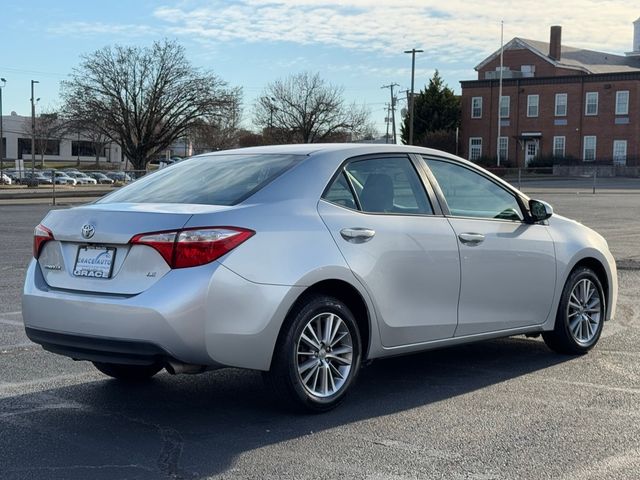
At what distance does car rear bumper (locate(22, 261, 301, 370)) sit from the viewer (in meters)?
4.65

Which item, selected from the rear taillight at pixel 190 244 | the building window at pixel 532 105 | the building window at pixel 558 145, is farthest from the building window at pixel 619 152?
the rear taillight at pixel 190 244

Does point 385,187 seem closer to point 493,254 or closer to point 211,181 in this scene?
point 493,254

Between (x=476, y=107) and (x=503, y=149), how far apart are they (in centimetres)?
443

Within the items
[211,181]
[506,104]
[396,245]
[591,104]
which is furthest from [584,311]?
[506,104]

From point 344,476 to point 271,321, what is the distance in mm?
1060

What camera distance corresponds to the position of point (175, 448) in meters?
4.64

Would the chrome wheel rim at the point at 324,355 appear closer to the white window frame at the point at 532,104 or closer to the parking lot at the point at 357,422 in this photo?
the parking lot at the point at 357,422

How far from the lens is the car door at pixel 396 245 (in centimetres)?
540

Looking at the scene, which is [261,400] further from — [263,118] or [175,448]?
[263,118]

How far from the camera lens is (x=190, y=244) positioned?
4734 mm

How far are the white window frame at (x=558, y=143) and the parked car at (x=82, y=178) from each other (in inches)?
1504

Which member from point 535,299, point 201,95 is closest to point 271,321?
point 535,299

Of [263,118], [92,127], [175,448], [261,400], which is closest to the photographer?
[175,448]

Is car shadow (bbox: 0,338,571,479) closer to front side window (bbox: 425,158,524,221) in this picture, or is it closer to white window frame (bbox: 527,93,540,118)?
front side window (bbox: 425,158,524,221)
